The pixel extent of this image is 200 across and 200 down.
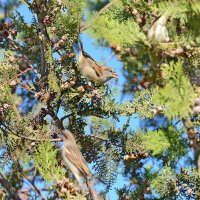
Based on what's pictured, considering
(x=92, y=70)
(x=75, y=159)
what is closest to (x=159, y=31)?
(x=92, y=70)

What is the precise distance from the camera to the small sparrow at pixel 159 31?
1.48 metres

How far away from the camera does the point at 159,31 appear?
150 centimetres

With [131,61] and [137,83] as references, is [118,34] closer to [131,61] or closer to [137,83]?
[131,61]

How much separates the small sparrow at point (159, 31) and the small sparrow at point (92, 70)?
2.60 feet

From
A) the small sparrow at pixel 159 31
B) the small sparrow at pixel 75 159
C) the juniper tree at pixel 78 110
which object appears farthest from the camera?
the small sparrow at pixel 75 159

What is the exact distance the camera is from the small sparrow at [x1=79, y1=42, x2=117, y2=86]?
7.55 ft

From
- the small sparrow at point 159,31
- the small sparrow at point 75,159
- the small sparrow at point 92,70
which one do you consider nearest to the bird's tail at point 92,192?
the small sparrow at point 75,159

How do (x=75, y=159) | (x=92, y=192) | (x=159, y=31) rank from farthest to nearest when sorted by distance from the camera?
(x=75, y=159), (x=92, y=192), (x=159, y=31)

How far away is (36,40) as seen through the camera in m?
2.57

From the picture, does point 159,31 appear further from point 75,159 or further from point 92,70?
point 75,159

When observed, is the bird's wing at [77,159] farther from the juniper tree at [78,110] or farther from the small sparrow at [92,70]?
the small sparrow at [92,70]

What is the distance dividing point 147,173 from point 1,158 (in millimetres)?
798

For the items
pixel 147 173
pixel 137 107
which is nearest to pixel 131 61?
pixel 137 107

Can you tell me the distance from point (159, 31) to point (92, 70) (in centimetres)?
84
